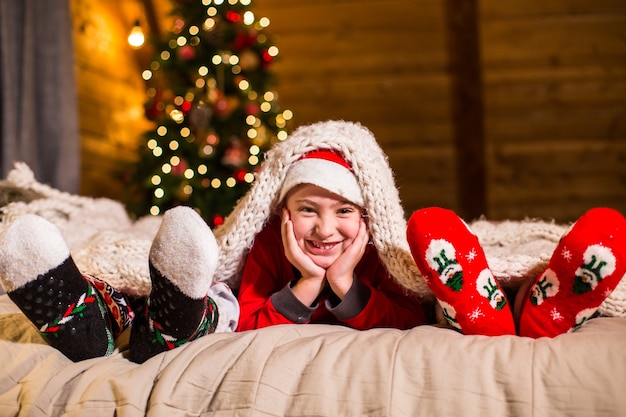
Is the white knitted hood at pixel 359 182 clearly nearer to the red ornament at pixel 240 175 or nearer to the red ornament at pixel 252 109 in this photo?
the red ornament at pixel 240 175

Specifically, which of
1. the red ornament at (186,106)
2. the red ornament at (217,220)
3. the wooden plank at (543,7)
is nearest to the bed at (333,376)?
the red ornament at (217,220)

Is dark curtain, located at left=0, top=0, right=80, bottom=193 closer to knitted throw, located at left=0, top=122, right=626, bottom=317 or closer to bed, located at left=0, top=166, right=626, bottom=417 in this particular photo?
knitted throw, located at left=0, top=122, right=626, bottom=317

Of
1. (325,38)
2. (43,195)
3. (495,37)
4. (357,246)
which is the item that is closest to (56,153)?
(43,195)

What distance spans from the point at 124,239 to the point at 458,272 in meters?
0.75

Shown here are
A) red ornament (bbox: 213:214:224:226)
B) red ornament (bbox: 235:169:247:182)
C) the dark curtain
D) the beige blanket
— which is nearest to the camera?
the beige blanket

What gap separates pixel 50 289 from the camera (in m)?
0.98

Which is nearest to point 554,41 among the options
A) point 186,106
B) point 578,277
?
point 186,106

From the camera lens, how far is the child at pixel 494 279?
98cm

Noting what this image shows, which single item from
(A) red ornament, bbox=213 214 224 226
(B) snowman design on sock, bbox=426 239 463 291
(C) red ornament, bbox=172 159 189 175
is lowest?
(A) red ornament, bbox=213 214 224 226

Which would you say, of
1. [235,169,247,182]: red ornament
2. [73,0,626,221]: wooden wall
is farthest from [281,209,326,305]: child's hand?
[73,0,626,221]: wooden wall

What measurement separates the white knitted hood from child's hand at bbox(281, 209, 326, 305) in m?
0.09

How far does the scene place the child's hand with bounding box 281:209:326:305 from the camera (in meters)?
1.21

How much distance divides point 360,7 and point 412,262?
2.56m

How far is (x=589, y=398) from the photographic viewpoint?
82 centimetres
